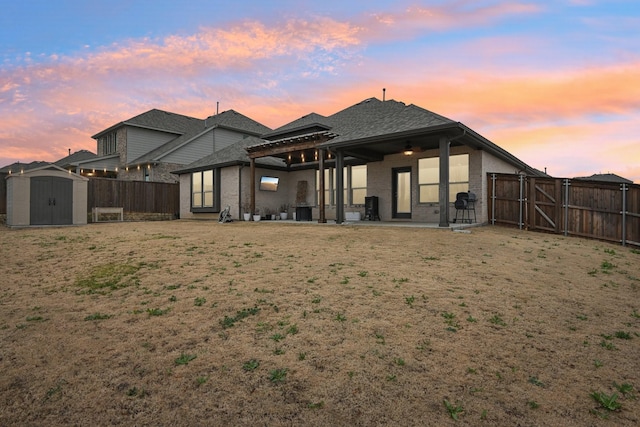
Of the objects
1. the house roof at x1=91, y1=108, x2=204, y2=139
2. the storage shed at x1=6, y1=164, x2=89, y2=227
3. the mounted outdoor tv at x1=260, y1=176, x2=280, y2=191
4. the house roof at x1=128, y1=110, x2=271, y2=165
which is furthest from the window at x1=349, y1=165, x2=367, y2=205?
the house roof at x1=91, y1=108, x2=204, y2=139

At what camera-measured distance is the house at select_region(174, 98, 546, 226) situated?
38.9 feet

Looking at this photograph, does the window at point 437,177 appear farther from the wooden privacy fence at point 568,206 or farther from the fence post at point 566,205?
the fence post at point 566,205

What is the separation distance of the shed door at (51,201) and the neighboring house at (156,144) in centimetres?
919

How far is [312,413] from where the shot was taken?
7.79ft

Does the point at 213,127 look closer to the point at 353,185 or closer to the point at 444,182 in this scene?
the point at 353,185

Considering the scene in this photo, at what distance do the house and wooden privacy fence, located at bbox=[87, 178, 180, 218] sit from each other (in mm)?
1160

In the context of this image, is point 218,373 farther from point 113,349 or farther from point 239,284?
point 239,284

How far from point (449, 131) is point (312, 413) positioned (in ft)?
32.2

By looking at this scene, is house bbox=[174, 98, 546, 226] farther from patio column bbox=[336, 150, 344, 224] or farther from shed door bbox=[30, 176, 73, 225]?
shed door bbox=[30, 176, 73, 225]

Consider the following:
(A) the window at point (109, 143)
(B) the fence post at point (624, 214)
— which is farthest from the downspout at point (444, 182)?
(A) the window at point (109, 143)

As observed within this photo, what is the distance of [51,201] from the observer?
14453 millimetres

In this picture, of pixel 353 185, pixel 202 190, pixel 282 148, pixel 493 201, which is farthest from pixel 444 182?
pixel 202 190

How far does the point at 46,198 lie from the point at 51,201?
205mm

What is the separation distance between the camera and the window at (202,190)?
61.9ft
